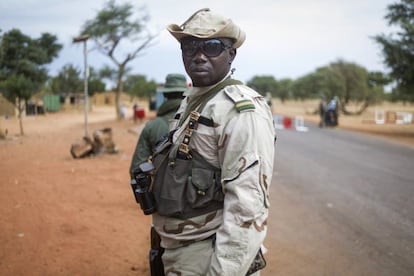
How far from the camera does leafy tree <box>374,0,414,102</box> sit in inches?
676

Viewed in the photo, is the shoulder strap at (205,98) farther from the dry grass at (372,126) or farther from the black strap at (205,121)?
the dry grass at (372,126)

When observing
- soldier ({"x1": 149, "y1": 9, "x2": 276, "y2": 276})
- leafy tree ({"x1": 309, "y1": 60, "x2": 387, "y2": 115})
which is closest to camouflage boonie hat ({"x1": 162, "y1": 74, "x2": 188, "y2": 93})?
soldier ({"x1": 149, "y1": 9, "x2": 276, "y2": 276})

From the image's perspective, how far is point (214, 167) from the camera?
1.79 m

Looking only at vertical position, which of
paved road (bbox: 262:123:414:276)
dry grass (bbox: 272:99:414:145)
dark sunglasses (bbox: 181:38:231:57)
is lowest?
paved road (bbox: 262:123:414:276)

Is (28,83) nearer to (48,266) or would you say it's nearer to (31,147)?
(31,147)

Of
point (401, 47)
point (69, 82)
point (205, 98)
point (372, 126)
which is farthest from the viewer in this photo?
point (69, 82)

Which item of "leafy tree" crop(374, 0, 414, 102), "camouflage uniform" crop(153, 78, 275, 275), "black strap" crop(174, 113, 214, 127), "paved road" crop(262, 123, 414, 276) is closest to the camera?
"camouflage uniform" crop(153, 78, 275, 275)

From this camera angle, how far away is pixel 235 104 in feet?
5.64

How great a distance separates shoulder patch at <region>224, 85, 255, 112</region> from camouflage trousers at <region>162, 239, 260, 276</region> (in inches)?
23.0

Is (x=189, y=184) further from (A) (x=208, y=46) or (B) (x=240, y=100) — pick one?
(A) (x=208, y=46)

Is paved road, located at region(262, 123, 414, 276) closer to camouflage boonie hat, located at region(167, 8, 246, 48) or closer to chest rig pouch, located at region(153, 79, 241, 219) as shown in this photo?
chest rig pouch, located at region(153, 79, 241, 219)

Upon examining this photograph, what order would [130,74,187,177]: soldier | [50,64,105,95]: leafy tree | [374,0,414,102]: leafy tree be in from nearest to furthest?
[130,74,187,177]: soldier < [374,0,414,102]: leafy tree < [50,64,105,95]: leafy tree

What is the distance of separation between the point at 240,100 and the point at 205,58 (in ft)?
0.94

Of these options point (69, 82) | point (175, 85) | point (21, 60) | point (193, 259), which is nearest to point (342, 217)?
point (175, 85)
